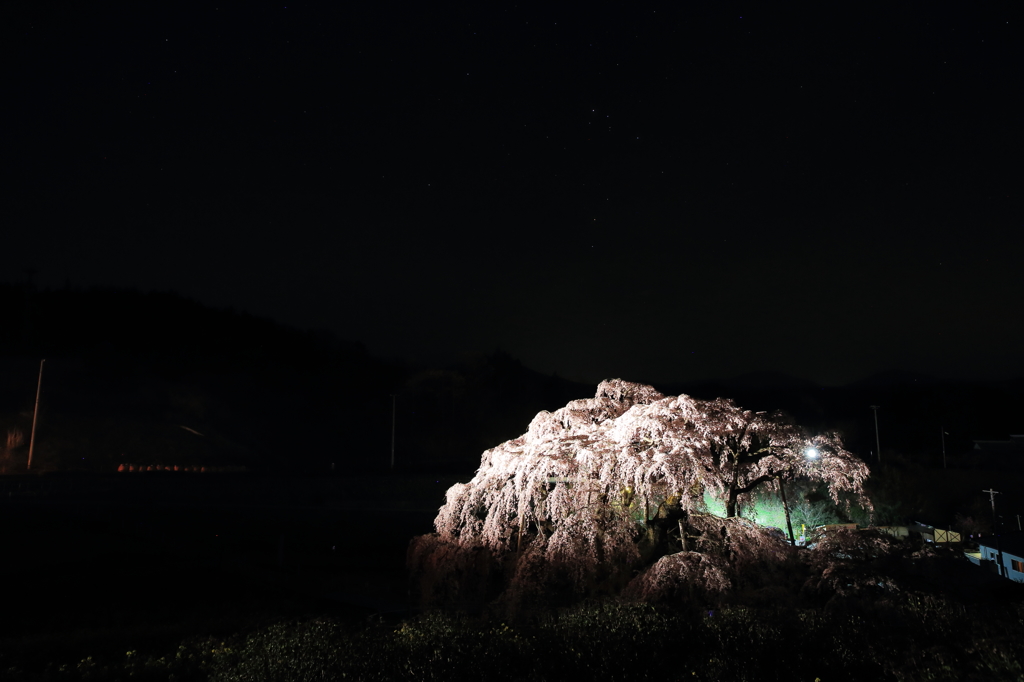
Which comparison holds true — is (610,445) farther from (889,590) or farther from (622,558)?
(889,590)

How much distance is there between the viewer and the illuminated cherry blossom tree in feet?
30.5

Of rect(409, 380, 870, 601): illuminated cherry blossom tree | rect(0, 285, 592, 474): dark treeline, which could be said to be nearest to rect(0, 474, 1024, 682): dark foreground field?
rect(409, 380, 870, 601): illuminated cherry blossom tree

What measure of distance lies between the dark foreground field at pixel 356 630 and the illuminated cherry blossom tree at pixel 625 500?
0.92 meters

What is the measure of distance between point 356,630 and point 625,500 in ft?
15.6

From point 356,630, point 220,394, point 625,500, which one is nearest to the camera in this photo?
point 356,630

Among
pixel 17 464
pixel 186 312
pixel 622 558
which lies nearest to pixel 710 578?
pixel 622 558

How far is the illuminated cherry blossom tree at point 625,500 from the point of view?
9.29 metres

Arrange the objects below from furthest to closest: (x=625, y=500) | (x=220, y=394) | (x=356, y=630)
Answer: (x=220, y=394) < (x=625, y=500) < (x=356, y=630)

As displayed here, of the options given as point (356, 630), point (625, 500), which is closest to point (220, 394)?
point (356, 630)

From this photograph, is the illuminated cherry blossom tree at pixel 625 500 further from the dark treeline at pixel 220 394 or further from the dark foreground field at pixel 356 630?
the dark treeline at pixel 220 394

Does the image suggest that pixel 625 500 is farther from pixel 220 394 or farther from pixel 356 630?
pixel 220 394

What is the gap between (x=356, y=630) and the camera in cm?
926

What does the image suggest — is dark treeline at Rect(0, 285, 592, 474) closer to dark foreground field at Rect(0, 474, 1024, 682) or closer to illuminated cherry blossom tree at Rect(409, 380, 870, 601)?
dark foreground field at Rect(0, 474, 1024, 682)

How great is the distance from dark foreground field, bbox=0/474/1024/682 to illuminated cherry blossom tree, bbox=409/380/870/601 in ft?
3.00
